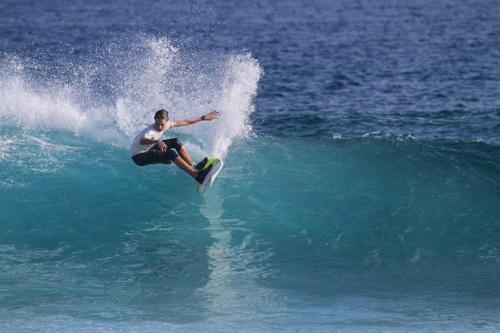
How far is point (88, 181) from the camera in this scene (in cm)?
1936

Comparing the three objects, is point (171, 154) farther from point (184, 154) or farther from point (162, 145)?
point (184, 154)

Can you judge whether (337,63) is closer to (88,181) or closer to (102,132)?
(102,132)

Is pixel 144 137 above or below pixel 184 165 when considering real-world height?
above

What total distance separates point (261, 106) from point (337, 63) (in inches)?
388

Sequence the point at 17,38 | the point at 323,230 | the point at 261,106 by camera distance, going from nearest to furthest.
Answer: the point at 323,230
the point at 261,106
the point at 17,38

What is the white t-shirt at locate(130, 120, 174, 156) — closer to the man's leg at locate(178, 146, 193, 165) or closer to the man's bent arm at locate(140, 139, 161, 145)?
the man's bent arm at locate(140, 139, 161, 145)

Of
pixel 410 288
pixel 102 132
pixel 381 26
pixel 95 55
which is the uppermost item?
pixel 381 26

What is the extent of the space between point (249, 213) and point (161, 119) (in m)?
3.18

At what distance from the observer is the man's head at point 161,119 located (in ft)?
52.9

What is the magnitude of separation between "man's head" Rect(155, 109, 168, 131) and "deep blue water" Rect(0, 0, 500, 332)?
2.24 meters

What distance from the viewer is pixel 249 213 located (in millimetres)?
18188

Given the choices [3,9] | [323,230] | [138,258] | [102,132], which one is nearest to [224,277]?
[138,258]

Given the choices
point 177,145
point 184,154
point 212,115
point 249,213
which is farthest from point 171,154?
point 249,213

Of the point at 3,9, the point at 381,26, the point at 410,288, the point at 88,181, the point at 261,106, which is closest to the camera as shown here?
the point at 410,288
